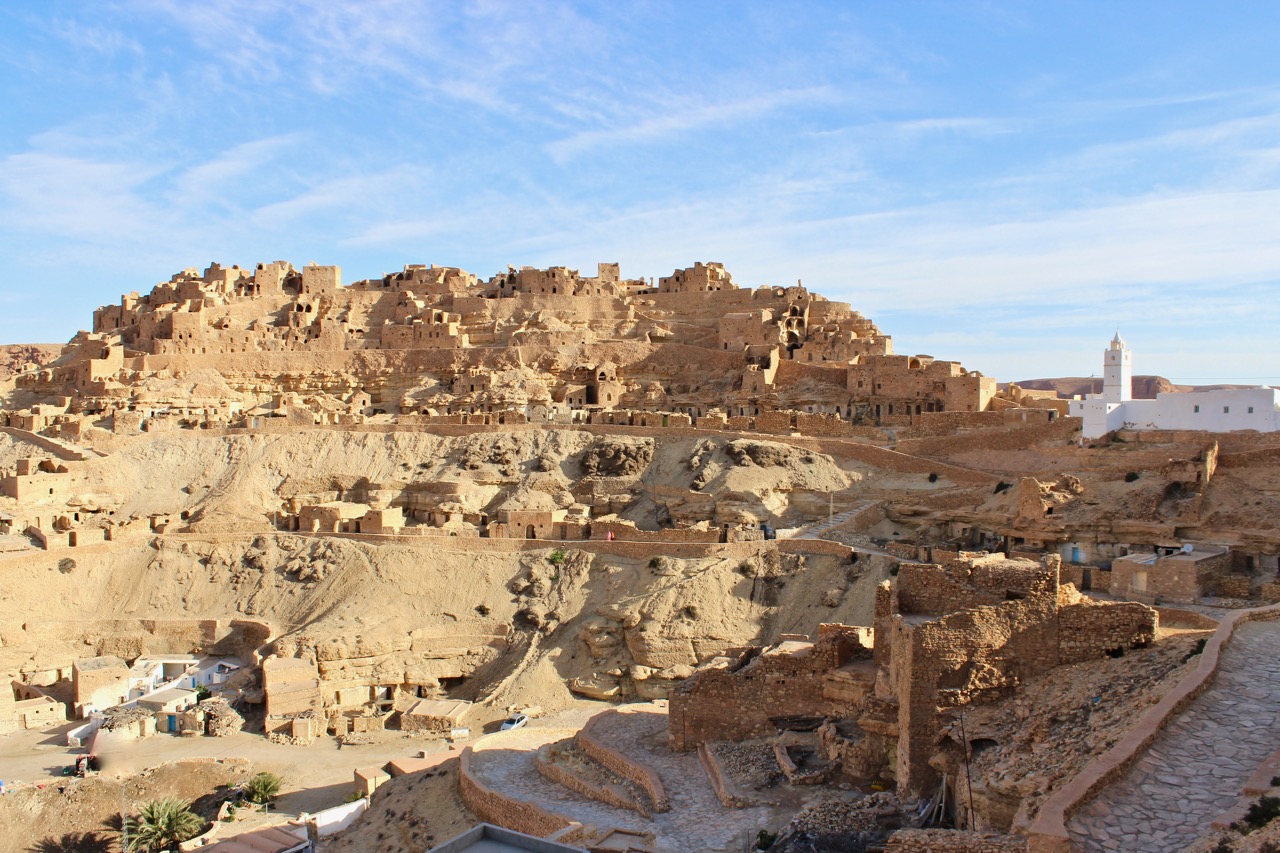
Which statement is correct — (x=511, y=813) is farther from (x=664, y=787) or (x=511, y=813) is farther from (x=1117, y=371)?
(x=1117, y=371)

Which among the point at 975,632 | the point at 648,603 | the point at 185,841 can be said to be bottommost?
the point at 185,841

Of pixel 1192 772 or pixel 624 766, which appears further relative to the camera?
pixel 624 766

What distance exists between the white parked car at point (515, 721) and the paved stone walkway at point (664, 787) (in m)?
2.11

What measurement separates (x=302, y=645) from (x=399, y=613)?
124 inches

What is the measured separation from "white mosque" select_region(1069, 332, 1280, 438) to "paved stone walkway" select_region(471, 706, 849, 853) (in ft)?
73.0

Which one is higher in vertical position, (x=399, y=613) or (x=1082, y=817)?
(x=1082, y=817)

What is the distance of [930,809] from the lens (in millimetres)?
12750

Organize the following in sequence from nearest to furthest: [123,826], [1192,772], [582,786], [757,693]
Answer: [1192,772] < [582,786] < [757,693] < [123,826]

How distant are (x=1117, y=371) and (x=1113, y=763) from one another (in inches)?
1342

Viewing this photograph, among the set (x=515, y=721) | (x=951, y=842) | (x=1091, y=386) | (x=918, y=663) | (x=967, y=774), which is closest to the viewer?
(x=951, y=842)

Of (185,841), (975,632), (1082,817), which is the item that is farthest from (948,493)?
(1082,817)

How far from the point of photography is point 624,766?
17875 millimetres

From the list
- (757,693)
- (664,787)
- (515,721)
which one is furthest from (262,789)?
(757,693)

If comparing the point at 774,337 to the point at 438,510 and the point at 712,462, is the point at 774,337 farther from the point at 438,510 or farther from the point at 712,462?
the point at 438,510
